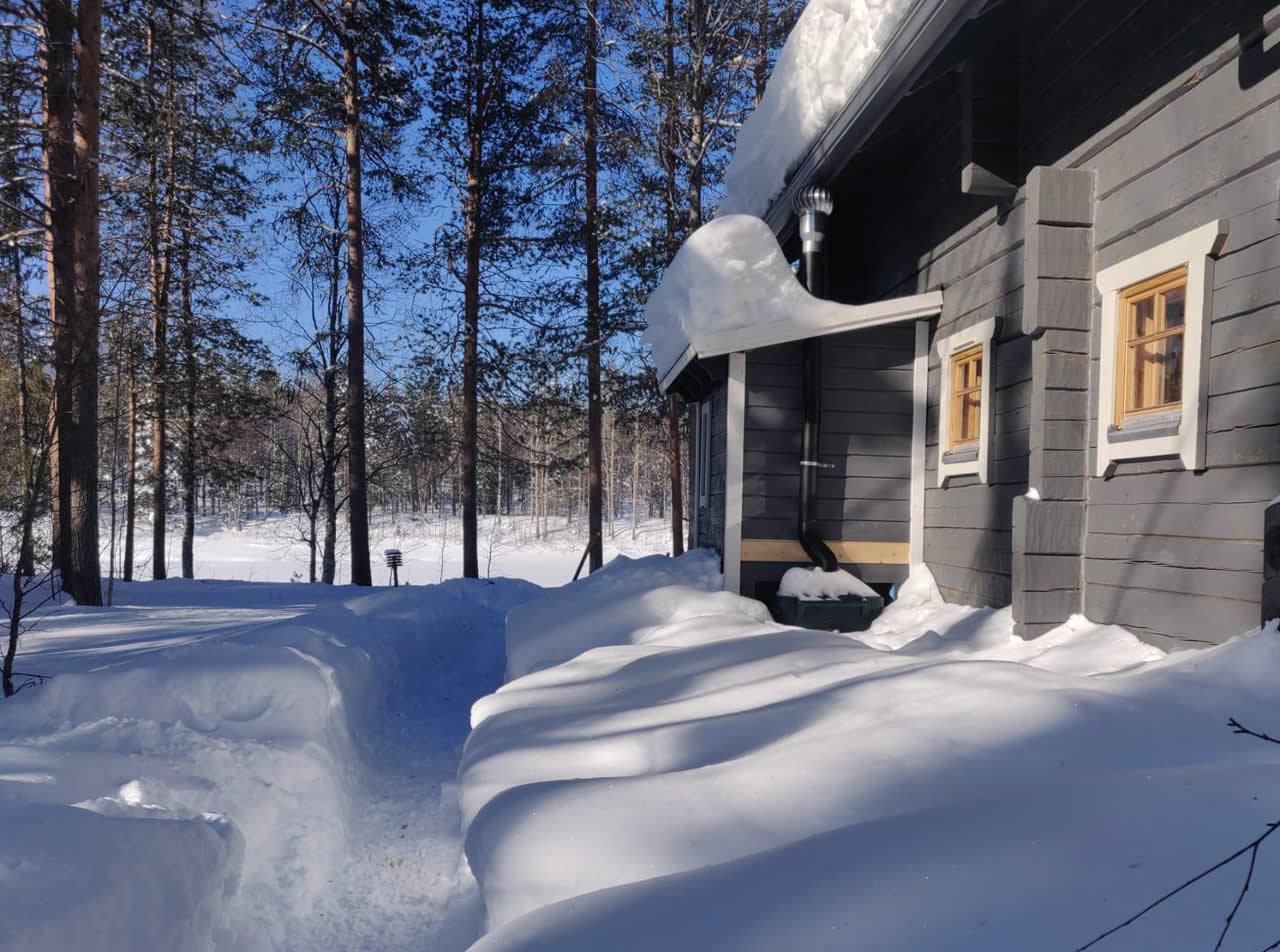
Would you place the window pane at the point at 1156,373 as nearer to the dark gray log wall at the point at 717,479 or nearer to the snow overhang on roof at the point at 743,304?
the snow overhang on roof at the point at 743,304

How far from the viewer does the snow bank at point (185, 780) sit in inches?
89.7

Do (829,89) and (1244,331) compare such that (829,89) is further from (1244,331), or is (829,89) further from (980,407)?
(1244,331)

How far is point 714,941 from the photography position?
1.35 metres

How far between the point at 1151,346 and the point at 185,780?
517 centimetres

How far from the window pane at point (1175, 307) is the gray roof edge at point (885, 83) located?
173 cm

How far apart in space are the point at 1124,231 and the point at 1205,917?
372cm

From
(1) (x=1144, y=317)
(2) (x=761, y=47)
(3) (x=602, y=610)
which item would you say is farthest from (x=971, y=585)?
(2) (x=761, y=47)

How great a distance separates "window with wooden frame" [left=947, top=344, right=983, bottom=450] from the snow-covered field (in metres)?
1.29

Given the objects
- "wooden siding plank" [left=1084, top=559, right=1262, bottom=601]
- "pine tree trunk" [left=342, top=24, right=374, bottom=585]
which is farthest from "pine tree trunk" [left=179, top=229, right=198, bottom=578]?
"wooden siding plank" [left=1084, top=559, right=1262, bottom=601]

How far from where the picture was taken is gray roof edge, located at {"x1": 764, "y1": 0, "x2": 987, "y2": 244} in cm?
385

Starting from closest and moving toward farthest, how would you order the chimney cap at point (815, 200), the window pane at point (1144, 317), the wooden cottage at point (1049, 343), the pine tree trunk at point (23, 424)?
the wooden cottage at point (1049, 343) → the window pane at point (1144, 317) → the pine tree trunk at point (23, 424) → the chimney cap at point (815, 200)

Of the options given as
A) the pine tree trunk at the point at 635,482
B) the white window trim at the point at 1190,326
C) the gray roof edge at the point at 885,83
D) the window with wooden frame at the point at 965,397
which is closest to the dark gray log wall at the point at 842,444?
the window with wooden frame at the point at 965,397

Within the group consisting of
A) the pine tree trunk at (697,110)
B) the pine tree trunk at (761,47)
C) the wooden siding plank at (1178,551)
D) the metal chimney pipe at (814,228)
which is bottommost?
the wooden siding plank at (1178,551)

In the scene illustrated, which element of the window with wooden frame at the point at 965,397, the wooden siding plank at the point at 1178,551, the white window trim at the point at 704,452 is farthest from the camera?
the white window trim at the point at 704,452
